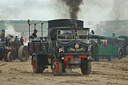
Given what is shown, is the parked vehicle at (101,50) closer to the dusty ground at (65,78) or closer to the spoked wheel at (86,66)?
the dusty ground at (65,78)

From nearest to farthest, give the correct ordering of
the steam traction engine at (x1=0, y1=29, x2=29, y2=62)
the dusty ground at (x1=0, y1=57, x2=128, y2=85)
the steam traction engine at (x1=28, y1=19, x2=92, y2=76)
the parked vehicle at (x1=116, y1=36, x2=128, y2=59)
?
the dusty ground at (x1=0, y1=57, x2=128, y2=85) < the steam traction engine at (x1=28, y1=19, x2=92, y2=76) < the steam traction engine at (x1=0, y1=29, x2=29, y2=62) < the parked vehicle at (x1=116, y1=36, x2=128, y2=59)

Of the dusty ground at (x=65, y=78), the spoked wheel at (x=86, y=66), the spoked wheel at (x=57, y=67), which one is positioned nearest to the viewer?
the dusty ground at (x=65, y=78)

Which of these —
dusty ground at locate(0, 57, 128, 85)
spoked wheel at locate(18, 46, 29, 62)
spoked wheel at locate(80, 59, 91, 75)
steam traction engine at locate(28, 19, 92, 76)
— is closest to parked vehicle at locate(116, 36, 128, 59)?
spoked wheel at locate(18, 46, 29, 62)

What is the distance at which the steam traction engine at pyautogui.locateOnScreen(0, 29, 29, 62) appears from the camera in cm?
2823

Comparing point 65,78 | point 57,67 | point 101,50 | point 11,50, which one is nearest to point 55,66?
point 57,67

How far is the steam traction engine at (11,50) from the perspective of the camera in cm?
2823

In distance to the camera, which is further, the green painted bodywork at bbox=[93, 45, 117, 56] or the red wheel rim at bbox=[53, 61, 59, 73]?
the green painted bodywork at bbox=[93, 45, 117, 56]

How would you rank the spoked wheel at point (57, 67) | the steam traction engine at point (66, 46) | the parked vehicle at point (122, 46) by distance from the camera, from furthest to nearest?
the parked vehicle at point (122, 46), the steam traction engine at point (66, 46), the spoked wheel at point (57, 67)

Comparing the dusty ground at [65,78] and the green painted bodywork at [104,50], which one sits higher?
the green painted bodywork at [104,50]

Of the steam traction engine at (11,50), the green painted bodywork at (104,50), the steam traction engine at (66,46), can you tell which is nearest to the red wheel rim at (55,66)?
the steam traction engine at (66,46)

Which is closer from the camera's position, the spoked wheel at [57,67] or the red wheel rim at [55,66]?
the spoked wheel at [57,67]

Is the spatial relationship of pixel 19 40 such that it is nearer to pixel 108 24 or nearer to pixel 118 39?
pixel 118 39

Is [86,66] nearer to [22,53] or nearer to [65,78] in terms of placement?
[65,78]

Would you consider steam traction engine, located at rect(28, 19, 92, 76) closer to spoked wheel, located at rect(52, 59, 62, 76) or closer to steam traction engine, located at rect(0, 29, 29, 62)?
spoked wheel, located at rect(52, 59, 62, 76)
